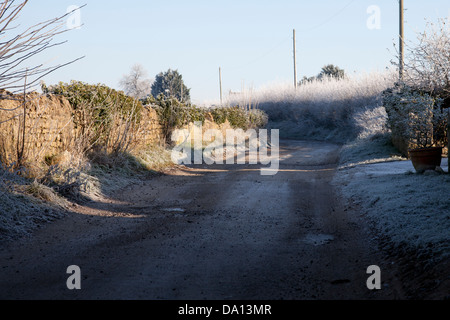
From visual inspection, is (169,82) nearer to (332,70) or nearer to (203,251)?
(332,70)

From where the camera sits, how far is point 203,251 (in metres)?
4.98

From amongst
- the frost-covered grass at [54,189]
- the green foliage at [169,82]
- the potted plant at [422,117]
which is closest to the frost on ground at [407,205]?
the potted plant at [422,117]

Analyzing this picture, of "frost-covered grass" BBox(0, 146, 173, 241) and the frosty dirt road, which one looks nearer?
the frosty dirt road

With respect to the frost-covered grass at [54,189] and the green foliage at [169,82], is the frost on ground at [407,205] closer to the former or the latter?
the frost-covered grass at [54,189]

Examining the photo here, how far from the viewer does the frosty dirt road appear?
379 cm

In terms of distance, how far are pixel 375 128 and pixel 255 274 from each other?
52.9 feet

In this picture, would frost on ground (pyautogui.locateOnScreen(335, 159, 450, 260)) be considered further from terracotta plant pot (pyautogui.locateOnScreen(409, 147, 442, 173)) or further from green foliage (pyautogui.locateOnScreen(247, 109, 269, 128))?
green foliage (pyautogui.locateOnScreen(247, 109, 269, 128))

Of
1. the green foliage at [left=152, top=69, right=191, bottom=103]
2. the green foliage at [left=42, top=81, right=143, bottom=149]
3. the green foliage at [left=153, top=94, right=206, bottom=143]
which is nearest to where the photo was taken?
the green foliage at [left=42, top=81, right=143, bottom=149]

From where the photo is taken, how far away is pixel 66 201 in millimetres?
7395

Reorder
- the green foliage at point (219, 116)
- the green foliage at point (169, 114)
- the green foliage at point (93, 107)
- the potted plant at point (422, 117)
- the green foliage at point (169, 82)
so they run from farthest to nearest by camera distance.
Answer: the green foliage at point (169, 82) < the green foliage at point (219, 116) < the green foliage at point (169, 114) < the potted plant at point (422, 117) < the green foliage at point (93, 107)

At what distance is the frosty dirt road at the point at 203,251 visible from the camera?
379cm

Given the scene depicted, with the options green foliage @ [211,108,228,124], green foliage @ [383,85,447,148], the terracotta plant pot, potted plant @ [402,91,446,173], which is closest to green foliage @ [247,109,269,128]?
green foliage @ [211,108,228,124]
